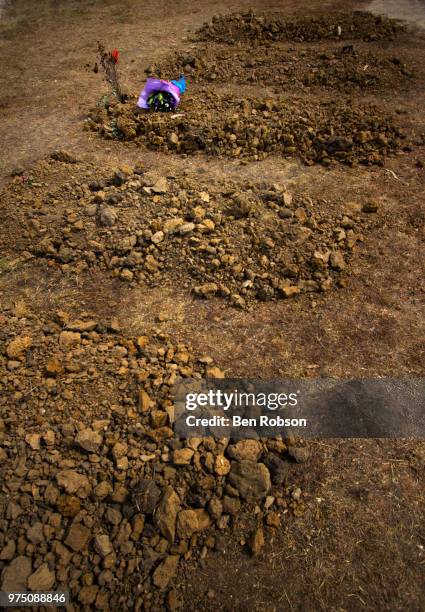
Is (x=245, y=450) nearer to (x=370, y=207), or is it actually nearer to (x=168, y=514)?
(x=168, y=514)

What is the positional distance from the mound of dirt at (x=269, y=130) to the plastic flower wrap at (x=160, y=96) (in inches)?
6.2

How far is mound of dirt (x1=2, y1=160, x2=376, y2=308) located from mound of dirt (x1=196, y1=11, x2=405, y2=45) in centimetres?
547

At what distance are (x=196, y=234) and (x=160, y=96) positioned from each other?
307 cm

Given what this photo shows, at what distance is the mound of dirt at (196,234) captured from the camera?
3676 millimetres

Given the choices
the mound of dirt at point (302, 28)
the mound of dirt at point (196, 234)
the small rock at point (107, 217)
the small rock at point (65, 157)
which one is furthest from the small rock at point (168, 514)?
the mound of dirt at point (302, 28)

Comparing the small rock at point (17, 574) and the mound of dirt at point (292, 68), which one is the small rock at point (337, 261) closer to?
the small rock at point (17, 574)

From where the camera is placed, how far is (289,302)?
3566 millimetres

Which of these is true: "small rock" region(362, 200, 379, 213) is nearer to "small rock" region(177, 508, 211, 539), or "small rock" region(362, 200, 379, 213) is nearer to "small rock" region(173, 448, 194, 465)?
"small rock" region(173, 448, 194, 465)

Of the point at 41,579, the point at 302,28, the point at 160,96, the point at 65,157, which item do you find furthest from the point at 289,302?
the point at 302,28

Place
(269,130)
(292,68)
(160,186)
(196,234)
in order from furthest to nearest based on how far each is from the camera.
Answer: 1. (292,68)
2. (269,130)
3. (160,186)
4. (196,234)

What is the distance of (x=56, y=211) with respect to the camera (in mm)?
4285

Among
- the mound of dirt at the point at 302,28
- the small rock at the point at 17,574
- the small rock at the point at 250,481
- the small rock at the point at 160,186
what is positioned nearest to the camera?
the small rock at the point at 17,574

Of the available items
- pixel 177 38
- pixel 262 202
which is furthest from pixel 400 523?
pixel 177 38

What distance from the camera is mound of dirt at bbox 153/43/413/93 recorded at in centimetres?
652
